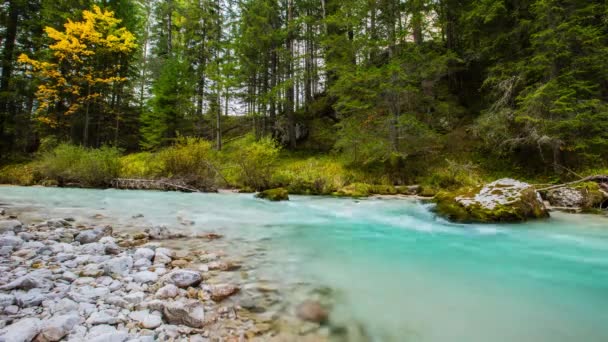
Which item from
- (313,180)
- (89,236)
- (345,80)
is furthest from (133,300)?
(345,80)

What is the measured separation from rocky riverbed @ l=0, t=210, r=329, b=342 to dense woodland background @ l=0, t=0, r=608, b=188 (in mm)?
9834

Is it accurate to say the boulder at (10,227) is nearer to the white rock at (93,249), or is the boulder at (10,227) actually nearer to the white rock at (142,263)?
the white rock at (93,249)

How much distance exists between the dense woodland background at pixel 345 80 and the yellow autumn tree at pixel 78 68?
0.10m

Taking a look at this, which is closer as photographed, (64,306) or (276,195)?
(64,306)

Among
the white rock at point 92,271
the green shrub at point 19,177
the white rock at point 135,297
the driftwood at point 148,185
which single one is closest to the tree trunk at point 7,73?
the green shrub at point 19,177

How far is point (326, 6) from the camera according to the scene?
20.6m

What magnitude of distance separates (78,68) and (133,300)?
22.4m

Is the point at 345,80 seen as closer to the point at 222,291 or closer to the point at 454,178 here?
the point at 454,178

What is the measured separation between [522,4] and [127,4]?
1040 inches

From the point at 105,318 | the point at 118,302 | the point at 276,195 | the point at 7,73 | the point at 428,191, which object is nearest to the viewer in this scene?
the point at 105,318

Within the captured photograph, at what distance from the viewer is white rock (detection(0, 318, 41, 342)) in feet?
5.23

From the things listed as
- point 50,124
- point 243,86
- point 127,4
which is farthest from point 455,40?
point 50,124

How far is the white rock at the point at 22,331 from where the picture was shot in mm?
1594

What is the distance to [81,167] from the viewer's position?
12586 millimetres
